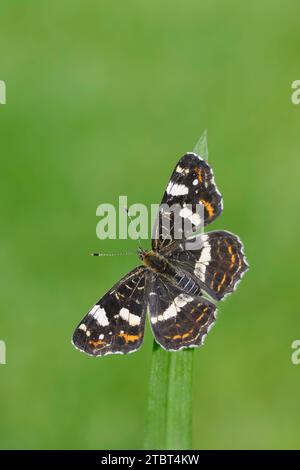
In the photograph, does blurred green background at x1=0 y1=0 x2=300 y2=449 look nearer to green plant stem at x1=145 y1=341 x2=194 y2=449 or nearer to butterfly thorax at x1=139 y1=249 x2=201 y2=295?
butterfly thorax at x1=139 y1=249 x2=201 y2=295

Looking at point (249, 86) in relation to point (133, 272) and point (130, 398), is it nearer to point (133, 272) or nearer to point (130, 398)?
point (130, 398)

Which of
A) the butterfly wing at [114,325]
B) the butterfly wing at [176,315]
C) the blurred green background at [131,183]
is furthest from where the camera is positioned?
the blurred green background at [131,183]

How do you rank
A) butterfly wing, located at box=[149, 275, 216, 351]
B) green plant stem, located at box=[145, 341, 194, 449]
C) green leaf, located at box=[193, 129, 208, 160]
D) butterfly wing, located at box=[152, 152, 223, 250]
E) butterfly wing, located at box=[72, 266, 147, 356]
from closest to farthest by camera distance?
1. green plant stem, located at box=[145, 341, 194, 449]
2. butterfly wing, located at box=[149, 275, 216, 351]
3. green leaf, located at box=[193, 129, 208, 160]
4. butterfly wing, located at box=[72, 266, 147, 356]
5. butterfly wing, located at box=[152, 152, 223, 250]

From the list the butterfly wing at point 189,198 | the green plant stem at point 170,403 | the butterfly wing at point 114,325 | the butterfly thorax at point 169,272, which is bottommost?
the green plant stem at point 170,403

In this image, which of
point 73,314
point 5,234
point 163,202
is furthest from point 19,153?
point 163,202

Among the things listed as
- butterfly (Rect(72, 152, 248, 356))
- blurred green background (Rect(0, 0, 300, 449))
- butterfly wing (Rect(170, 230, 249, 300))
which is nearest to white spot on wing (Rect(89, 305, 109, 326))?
butterfly (Rect(72, 152, 248, 356))

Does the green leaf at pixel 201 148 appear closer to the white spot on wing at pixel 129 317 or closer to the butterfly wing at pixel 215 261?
the butterfly wing at pixel 215 261

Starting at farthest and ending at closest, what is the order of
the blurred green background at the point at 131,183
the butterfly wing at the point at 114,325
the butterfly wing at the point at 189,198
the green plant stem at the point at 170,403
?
the blurred green background at the point at 131,183 < the butterfly wing at the point at 189,198 < the butterfly wing at the point at 114,325 < the green plant stem at the point at 170,403

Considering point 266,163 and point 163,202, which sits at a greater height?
point 266,163

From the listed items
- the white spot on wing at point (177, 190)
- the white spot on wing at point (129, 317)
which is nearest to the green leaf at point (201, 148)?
the white spot on wing at point (177, 190)
